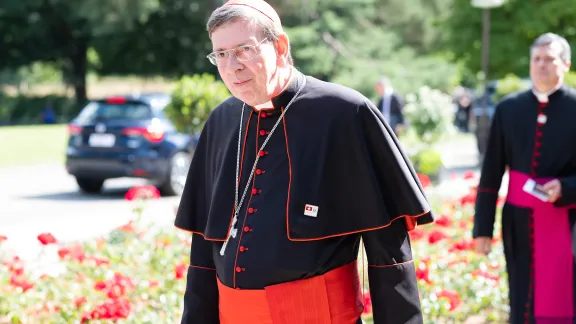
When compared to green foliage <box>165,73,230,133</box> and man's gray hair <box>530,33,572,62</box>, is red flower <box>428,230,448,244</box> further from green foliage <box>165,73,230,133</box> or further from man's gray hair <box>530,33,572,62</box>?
green foliage <box>165,73,230,133</box>

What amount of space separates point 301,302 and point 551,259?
2.63 meters

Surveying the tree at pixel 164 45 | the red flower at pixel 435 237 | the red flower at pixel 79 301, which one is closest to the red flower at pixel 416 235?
the red flower at pixel 435 237

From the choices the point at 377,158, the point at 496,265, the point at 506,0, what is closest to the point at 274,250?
the point at 377,158

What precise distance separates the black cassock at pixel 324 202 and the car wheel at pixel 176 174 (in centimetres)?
1093

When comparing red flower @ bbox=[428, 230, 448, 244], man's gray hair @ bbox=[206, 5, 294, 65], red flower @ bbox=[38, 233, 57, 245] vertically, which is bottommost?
red flower @ bbox=[428, 230, 448, 244]

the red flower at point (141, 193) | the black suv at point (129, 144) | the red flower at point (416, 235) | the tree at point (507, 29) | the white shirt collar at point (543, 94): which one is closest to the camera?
the white shirt collar at point (543, 94)

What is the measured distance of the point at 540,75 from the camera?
16.3 feet

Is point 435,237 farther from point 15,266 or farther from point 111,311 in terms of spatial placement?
point 15,266

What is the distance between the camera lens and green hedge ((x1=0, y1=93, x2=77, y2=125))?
48.2 m

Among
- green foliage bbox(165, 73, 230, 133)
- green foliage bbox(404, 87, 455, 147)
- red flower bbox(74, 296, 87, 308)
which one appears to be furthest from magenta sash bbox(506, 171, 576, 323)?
green foliage bbox(404, 87, 455, 147)

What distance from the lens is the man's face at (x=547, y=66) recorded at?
15.9 ft

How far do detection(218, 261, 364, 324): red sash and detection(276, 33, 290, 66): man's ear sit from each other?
640 mm

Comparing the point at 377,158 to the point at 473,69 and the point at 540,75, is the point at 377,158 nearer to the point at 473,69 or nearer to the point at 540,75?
the point at 540,75

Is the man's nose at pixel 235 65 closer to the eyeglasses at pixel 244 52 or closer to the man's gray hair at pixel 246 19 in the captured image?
the eyeglasses at pixel 244 52
